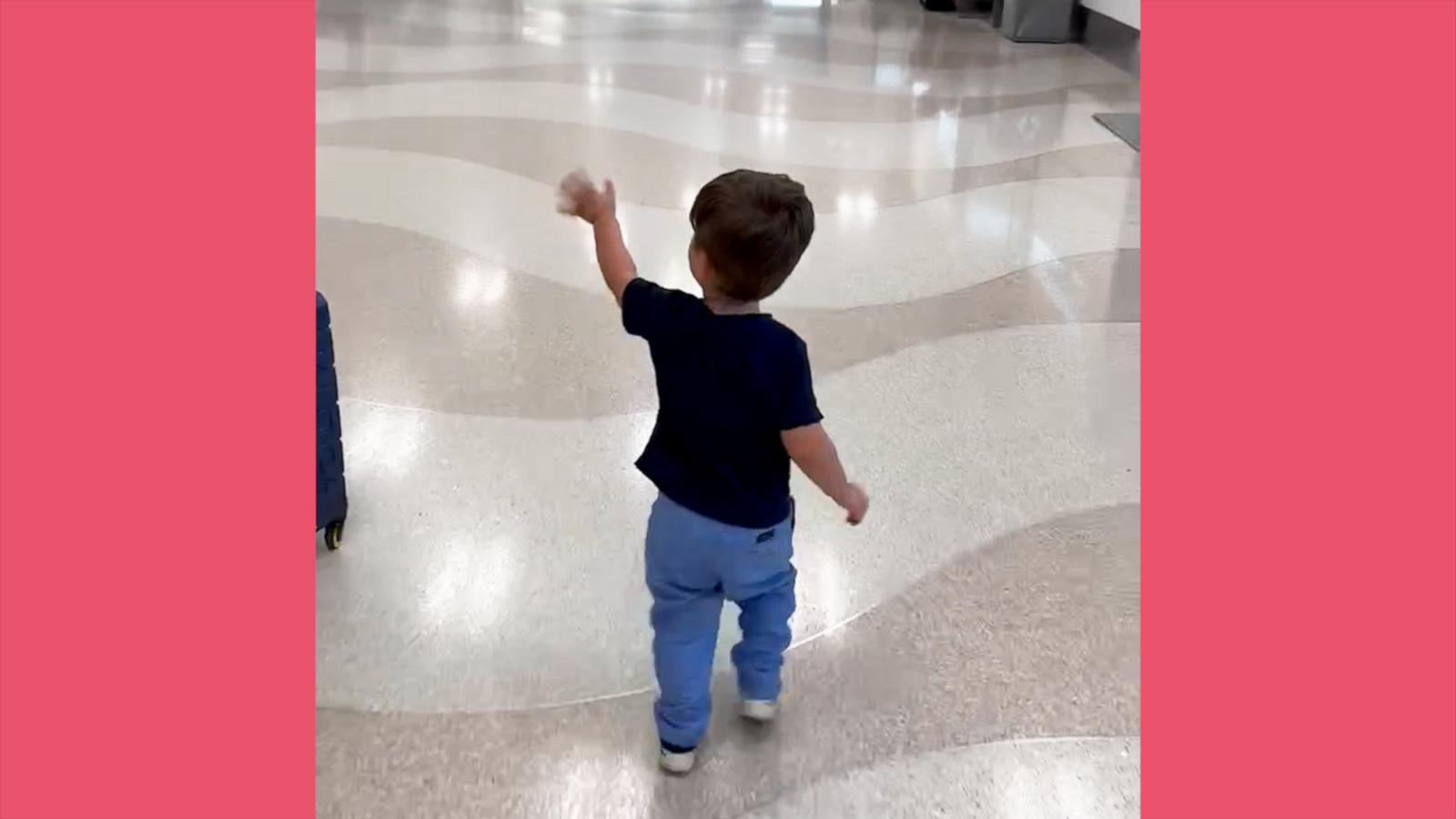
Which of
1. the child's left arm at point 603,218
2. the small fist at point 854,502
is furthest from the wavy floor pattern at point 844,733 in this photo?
the child's left arm at point 603,218

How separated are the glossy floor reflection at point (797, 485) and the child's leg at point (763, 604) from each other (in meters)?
0.07

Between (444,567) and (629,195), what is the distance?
6.05 feet

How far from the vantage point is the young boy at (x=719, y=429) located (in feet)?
3.29

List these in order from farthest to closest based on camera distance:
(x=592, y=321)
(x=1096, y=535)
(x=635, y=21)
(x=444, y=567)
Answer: (x=635, y=21) → (x=592, y=321) → (x=1096, y=535) → (x=444, y=567)

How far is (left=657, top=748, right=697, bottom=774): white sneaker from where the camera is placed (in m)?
1.24

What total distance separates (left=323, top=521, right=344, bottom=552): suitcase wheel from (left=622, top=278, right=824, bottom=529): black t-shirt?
0.67 metres

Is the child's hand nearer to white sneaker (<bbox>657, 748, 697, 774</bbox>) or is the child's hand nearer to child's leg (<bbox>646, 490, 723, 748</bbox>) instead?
child's leg (<bbox>646, 490, 723, 748</bbox>)

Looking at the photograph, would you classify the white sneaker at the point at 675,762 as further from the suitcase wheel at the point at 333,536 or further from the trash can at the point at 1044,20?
the trash can at the point at 1044,20

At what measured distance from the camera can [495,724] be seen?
131 centimetres

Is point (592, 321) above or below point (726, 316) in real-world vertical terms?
below

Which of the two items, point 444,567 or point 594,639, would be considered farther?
point 444,567

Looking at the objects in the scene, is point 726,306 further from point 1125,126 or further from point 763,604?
point 1125,126

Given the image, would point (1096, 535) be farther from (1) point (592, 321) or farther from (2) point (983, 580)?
(1) point (592, 321)

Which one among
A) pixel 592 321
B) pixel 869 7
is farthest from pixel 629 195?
pixel 869 7
